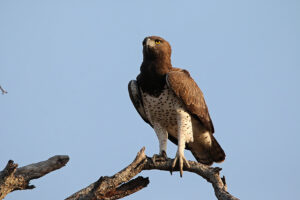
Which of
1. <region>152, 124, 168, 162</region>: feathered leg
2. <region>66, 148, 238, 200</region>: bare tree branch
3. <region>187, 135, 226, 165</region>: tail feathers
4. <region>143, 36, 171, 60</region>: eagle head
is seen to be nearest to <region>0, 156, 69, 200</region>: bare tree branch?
<region>66, 148, 238, 200</region>: bare tree branch

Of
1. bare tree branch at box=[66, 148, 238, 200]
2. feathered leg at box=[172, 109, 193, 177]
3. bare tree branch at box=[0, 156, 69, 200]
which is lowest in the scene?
bare tree branch at box=[66, 148, 238, 200]

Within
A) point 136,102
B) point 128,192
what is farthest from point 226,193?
point 136,102

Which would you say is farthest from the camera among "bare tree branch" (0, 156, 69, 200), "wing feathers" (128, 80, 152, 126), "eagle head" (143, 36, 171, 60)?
"wing feathers" (128, 80, 152, 126)

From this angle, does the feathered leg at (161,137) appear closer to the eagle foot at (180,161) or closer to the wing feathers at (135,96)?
Answer: the wing feathers at (135,96)

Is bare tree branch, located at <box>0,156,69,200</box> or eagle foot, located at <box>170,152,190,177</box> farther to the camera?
eagle foot, located at <box>170,152,190,177</box>

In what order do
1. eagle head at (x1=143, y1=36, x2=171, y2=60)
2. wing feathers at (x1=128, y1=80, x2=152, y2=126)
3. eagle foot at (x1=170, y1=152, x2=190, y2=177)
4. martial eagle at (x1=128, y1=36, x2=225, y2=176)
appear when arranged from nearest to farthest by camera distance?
eagle foot at (x1=170, y1=152, x2=190, y2=177) → martial eagle at (x1=128, y1=36, x2=225, y2=176) → eagle head at (x1=143, y1=36, x2=171, y2=60) → wing feathers at (x1=128, y1=80, x2=152, y2=126)

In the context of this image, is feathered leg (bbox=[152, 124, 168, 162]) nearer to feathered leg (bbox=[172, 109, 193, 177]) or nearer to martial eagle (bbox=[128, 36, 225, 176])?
martial eagle (bbox=[128, 36, 225, 176])

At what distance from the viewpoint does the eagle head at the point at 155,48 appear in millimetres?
8539

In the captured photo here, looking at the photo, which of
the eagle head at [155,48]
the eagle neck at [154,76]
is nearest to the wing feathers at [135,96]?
the eagle neck at [154,76]

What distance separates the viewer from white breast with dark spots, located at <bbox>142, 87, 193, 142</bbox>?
27.3 feet

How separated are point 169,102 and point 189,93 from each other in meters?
0.41

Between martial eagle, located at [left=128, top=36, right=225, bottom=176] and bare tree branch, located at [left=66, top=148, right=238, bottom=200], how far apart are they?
2.81 ft

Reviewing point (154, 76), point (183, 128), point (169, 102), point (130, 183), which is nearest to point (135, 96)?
point (154, 76)

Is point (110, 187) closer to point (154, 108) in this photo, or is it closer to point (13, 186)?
point (13, 186)
